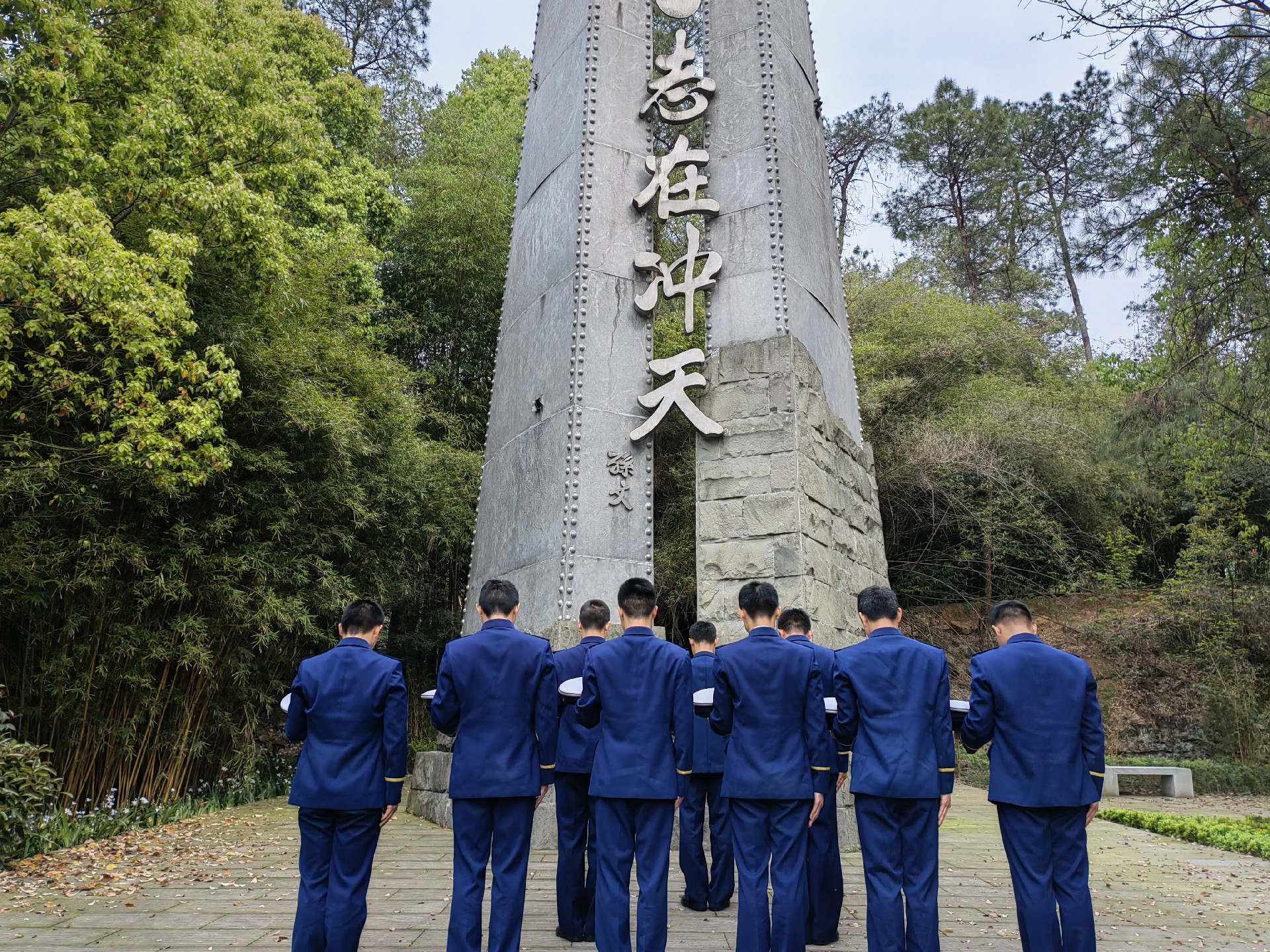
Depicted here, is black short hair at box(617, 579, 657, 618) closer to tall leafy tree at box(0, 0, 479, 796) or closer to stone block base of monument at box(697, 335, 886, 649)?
stone block base of monument at box(697, 335, 886, 649)

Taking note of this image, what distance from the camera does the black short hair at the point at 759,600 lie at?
3.03 meters

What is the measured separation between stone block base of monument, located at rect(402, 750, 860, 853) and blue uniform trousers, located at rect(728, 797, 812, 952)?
1836mm

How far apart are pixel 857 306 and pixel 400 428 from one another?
8535 millimetres

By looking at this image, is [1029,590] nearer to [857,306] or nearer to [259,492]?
[857,306]

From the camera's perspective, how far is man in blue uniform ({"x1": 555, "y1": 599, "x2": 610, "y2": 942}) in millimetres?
3338

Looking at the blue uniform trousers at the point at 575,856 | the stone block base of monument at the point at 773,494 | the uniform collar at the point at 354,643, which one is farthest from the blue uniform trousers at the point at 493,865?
the stone block base of monument at the point at 773,494

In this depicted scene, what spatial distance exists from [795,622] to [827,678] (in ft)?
1.28

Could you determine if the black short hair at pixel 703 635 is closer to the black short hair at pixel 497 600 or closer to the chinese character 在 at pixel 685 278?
the black short hair at pixel 497 600

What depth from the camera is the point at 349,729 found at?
9.54 ft

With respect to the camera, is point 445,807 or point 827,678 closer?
point 827,678

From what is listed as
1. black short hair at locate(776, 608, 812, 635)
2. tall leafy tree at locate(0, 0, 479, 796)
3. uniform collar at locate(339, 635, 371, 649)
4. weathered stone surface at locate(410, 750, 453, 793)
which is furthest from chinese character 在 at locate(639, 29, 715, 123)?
weathered stone surface at locate(410, 750, 453, 793)

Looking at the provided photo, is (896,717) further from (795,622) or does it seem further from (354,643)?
(354,643)

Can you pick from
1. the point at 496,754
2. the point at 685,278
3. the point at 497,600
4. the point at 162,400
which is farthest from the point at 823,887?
the point at 162,400

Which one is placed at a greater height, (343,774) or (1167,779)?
(343,774)
